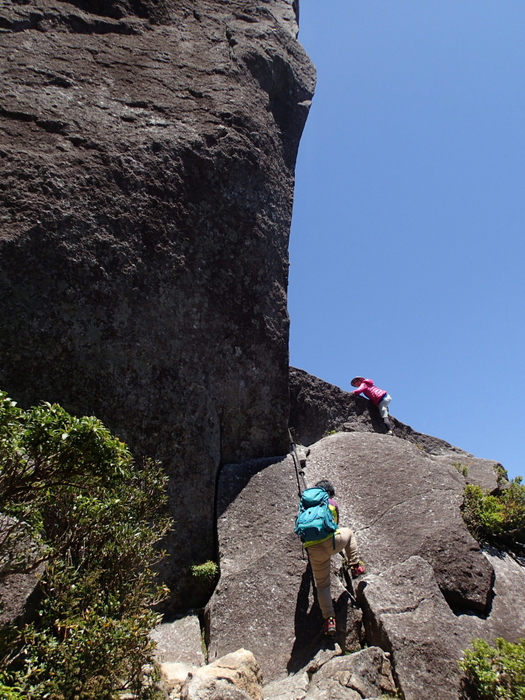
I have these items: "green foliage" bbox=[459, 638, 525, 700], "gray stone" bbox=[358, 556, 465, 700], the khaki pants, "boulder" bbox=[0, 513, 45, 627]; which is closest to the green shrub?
"gray stone" bbox=[358, 556, 465, 700]

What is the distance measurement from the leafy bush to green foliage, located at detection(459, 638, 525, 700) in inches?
Answer: 157

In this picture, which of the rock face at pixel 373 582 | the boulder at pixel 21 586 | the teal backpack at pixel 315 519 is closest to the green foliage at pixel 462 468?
the rock face at pixel 373 582

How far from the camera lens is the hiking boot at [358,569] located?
8.30m

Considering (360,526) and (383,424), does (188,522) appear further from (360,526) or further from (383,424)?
(383,424)

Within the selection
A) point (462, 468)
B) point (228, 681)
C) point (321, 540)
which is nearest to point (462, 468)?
point (462, 468)

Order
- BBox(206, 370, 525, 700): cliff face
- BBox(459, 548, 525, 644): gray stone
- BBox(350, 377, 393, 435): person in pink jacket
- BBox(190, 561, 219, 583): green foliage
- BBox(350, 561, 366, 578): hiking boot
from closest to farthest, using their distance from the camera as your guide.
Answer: BBox(206, 370, 525, 700): cliff face < BBox(459, 548, 525, 644): gray stone < BBox(350, 561, 366, 578): hiking boot < BBox(190, 561, 219, 583): green foliage < BBox(350, 377, 393, 435): person in pink jacket

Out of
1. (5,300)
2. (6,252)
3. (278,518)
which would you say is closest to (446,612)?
(278,518)

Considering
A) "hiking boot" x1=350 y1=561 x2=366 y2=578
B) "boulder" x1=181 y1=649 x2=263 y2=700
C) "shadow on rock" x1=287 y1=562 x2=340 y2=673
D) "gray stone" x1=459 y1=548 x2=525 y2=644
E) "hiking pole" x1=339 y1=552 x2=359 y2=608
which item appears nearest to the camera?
"boulder" x1=181 y1=649 x2=263 y2=700

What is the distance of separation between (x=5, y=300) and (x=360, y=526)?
8.20m

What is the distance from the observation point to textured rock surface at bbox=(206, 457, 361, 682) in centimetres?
746

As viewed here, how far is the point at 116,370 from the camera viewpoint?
962 cm

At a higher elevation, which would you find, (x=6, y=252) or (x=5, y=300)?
(x=6, y=252)

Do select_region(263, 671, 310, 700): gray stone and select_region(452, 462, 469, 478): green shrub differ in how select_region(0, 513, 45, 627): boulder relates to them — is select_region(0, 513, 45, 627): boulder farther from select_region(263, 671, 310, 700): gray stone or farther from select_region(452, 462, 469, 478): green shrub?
select_region(452, 462, 469, 478): green shrub

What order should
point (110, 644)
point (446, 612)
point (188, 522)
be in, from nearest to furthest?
point (110, 644), point (446, 612), point (188, 522)
